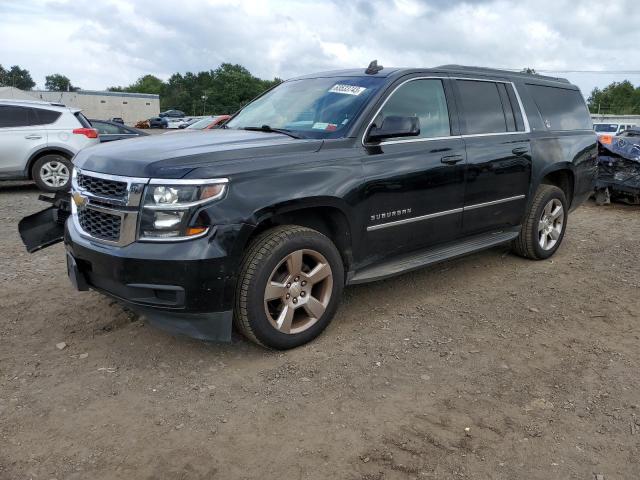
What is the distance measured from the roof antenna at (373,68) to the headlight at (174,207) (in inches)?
76.1

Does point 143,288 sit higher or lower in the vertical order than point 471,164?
lower

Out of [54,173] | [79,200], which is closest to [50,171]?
[54,173]

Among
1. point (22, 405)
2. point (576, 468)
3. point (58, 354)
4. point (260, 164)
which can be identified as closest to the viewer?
point (576, 468)

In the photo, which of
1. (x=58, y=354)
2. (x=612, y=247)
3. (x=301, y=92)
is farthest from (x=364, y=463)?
(x=612, y=247)

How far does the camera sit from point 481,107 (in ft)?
16.5

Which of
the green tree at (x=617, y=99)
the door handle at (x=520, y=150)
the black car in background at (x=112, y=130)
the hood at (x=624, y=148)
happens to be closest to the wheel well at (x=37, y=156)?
the black car in background at (x=112, y=130)

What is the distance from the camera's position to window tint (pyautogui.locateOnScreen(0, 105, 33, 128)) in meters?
9.77

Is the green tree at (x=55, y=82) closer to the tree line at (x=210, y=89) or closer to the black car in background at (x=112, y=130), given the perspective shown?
the tree line at (x=210, y=89)

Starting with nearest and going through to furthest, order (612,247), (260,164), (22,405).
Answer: (22,405)
(260,164)
(612,247)

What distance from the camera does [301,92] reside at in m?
4.71

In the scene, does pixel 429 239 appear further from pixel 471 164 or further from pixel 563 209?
pixel 563 209

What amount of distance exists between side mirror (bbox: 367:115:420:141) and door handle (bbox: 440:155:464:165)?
1.92ft

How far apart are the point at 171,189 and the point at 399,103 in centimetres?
200

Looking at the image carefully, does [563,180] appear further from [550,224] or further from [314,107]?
[314,107]
